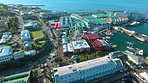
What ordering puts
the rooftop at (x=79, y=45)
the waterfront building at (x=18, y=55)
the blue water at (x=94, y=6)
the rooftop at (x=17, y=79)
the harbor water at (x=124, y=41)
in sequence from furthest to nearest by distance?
the blue water at (x=94, y=6), the harbor water at (x=124, y=41), the rooftop at (x=79, y=45), the waterfront building at (x=18, y=55), the rooftop at (x=17, y=79)

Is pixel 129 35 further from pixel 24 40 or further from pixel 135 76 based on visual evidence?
pixel 24 40

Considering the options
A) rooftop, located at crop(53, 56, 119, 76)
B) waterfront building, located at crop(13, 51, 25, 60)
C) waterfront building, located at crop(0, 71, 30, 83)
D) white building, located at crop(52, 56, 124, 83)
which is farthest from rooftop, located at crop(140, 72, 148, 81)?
waterfront building, located at crop(13, 51, 25, 60)

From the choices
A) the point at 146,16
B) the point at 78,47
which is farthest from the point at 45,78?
the point at 146,16

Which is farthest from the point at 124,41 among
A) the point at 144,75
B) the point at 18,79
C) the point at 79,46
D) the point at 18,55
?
the point at 18,79

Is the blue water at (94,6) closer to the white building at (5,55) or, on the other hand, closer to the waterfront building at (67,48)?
the waterfront building at (67,48)

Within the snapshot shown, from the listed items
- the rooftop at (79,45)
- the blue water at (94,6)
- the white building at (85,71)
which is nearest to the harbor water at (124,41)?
the rooftop at (79,45)

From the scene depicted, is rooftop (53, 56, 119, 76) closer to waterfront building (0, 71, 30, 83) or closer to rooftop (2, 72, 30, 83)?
waterfront building (0, 71, 30, 83)

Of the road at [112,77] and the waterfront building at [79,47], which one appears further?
the waterfront building at [79,47]

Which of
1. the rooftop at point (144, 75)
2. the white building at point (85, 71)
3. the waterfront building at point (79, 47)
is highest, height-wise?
the waterfront building at point (79, 47)

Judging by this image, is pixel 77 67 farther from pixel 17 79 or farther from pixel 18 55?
pixel 18 55
